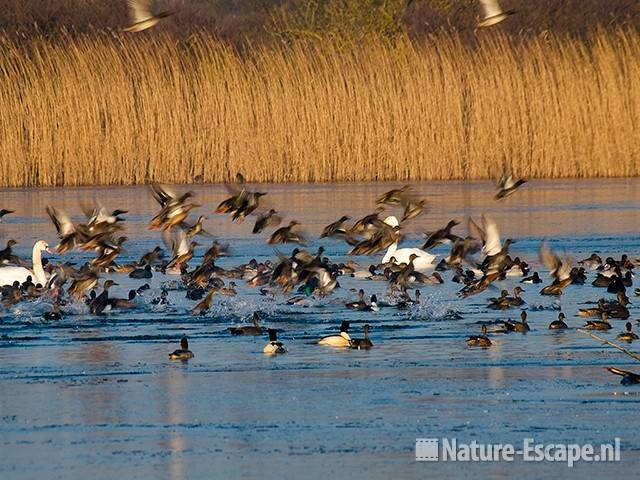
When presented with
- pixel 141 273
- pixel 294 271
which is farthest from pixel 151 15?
pixel 141 273

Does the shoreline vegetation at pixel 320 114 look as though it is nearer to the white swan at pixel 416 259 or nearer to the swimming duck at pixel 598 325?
the white swan at pixel 416 259

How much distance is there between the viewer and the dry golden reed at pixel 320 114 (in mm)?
25234

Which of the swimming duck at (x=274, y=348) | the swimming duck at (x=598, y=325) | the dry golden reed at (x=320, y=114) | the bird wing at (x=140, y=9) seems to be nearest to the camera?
the swimming duck at (x=274, y=348)

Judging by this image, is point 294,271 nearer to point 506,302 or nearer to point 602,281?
point 506,302

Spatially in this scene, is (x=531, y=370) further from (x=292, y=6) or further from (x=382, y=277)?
(x=292, y=6)

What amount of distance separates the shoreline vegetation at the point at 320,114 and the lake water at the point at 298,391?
10.4 m

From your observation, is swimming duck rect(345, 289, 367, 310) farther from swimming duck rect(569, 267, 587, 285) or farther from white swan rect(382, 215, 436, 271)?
white swan rect(382, 215, 436, 271)

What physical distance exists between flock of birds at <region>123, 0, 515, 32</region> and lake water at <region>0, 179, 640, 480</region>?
2318 millimetres

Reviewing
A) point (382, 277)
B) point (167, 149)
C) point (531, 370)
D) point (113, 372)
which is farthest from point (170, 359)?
point (167, 149)

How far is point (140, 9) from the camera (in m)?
13.3

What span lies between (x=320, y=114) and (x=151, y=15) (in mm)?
12811

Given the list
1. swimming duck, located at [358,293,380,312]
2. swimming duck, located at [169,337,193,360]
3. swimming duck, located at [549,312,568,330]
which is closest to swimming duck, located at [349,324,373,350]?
swimming duck, located at [169,337,193,360]

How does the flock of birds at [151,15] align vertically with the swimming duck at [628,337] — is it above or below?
above

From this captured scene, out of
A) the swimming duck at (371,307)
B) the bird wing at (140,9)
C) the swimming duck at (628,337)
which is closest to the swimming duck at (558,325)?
the swimming duck at (628,337)
